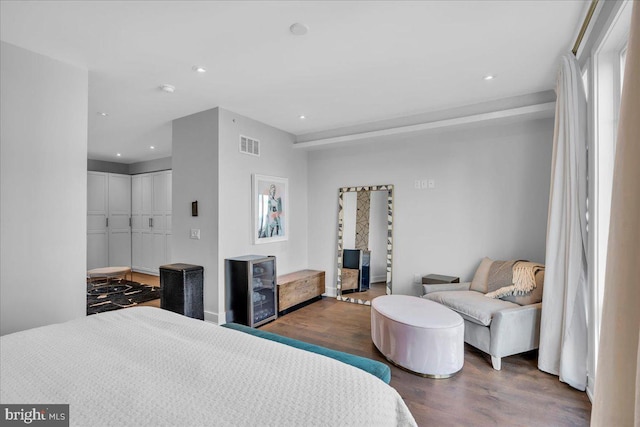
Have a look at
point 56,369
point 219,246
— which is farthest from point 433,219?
point 56,369

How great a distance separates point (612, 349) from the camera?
105cm

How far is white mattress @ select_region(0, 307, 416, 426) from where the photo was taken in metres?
0.92

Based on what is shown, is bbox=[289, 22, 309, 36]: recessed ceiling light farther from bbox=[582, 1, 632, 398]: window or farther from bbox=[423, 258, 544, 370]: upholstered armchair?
bbox=[423, 258, 544, 370]: upholstered armchair

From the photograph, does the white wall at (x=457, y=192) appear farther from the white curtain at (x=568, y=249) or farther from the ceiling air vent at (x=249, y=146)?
the ceiling air vent at (x=249, y=146)

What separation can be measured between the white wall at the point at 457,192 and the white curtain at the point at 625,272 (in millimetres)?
2832

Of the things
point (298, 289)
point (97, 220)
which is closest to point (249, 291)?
point (298, 289)

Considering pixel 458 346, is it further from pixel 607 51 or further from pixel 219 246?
pixel 219 246

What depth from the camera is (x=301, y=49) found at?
2404mm

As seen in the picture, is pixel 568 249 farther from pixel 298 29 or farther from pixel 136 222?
pixel 136 222

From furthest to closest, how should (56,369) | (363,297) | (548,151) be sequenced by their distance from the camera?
(363,297), (548,151), (56,369)

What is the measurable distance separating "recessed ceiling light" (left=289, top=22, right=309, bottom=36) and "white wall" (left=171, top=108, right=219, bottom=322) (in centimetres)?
185

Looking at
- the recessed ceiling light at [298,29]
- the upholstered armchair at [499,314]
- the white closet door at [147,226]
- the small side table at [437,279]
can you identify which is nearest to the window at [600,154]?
the upholstered armchair at [499,314]

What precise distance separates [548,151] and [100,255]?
322 inches

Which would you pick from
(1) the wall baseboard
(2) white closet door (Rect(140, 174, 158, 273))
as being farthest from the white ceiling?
(2) white closet door (Rect(140, 174, 158, 273))
